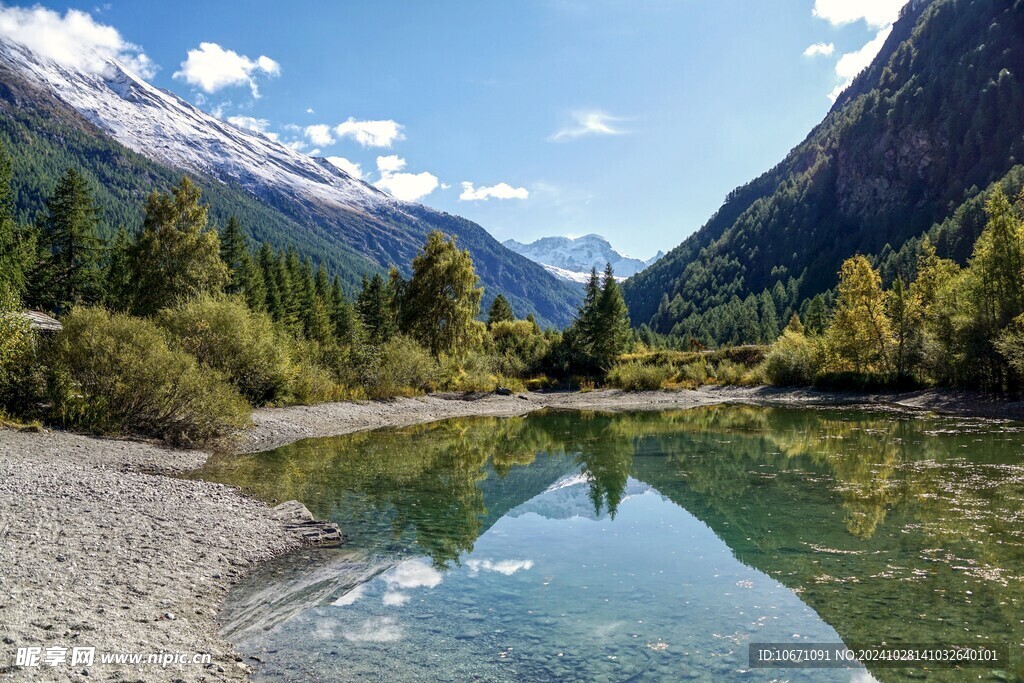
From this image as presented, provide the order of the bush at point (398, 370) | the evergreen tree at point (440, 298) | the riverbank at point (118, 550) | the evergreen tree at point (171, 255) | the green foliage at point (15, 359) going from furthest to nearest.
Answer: the evergreen tree at point (440, 298)
the bush at point (398, 370)
the evergreen tree at point (171, 255)
the green foliage at point (15, 359)
the riverbank at point (118, 550)

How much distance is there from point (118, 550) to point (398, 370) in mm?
32739

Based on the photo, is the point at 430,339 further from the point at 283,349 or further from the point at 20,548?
the point at 20,548

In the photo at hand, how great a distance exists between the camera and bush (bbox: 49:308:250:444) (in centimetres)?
1962

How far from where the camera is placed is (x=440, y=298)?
4922cm

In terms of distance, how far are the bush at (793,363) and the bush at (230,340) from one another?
1763 inches

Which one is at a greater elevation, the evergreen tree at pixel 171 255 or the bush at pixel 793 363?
the evergreen tree at pixel 171 255

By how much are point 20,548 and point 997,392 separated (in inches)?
1747

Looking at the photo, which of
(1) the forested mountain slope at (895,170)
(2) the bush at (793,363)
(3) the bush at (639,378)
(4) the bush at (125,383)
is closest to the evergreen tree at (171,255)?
(4) the bush at (125,383)

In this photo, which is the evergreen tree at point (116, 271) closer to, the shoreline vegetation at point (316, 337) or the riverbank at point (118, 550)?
the shoreline vegetation at point (316, 337)

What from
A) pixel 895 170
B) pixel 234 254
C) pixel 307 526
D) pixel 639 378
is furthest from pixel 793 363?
pixel 895 170

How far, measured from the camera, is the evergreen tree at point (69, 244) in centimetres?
4941

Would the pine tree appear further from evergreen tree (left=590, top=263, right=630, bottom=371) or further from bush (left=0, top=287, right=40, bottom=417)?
bush (left=0, top=287, right=40, bottom=417)

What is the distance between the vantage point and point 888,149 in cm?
16762

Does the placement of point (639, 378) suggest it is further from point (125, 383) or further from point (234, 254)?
point (125, 383)
